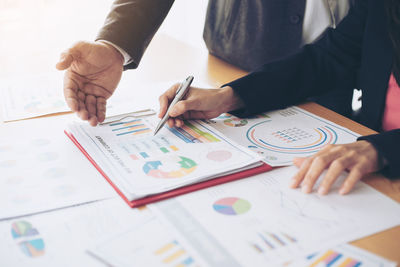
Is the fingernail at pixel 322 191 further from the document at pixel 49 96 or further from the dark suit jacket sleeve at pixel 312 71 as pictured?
the document at pixel 49 96

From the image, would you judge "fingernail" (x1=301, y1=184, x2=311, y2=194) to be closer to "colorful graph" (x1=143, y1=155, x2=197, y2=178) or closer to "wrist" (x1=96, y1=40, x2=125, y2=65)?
"colorful graph" (x1=143, y1=155, x2=197, y2=178)

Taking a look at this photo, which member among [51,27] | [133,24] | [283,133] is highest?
[133,24]

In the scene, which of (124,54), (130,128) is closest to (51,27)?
(124,54)

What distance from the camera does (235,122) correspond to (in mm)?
1002

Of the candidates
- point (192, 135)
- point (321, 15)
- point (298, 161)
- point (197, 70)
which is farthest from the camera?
point (197, 70)

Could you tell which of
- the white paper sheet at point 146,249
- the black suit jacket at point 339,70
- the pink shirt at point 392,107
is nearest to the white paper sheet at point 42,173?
the white paper sheet at point 146,249

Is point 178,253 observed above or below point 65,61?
below

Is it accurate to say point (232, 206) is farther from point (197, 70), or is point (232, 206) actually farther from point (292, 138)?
point (197, 70)

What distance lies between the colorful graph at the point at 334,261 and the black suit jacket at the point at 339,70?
19.8 inches

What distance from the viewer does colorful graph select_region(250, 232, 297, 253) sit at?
577 millimetres

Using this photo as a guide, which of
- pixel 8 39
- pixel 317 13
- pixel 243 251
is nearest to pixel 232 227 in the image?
pixel 243 251

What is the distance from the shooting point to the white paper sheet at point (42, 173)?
677mm

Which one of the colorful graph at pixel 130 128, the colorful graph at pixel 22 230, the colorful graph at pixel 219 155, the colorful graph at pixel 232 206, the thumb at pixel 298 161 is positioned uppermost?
the thumb at pixel 298 161

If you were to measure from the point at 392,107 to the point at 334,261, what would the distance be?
0.61m
